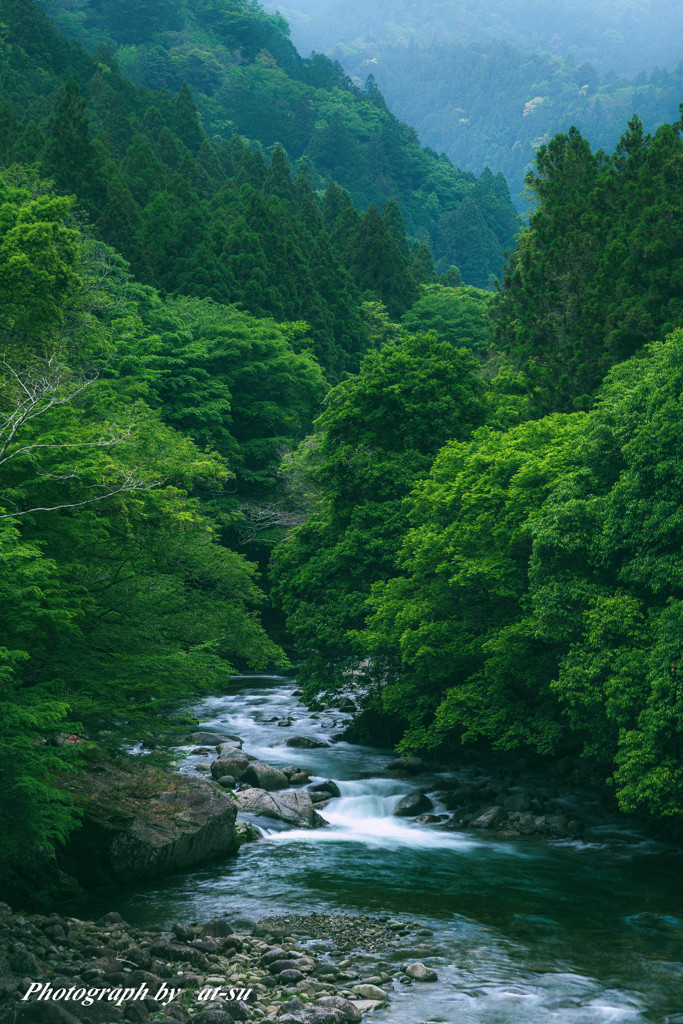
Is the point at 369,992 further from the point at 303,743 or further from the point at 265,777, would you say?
the point at 303,743

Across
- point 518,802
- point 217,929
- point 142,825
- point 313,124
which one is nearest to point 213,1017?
point 217,929

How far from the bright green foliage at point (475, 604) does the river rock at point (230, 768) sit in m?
3.88

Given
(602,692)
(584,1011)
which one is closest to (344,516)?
(602,692)

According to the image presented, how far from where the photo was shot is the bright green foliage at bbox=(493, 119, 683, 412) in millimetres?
31547

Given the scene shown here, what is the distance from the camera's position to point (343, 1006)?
474 inches

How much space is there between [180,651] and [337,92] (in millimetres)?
126519

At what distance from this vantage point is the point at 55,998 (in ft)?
37.7

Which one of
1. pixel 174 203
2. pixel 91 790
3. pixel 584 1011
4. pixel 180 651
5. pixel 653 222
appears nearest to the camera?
pixel 584 1011

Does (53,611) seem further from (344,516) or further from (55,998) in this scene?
(344,516)

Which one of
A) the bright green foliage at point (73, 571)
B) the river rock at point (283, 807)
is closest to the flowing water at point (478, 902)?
the river rock at point (283, 807)

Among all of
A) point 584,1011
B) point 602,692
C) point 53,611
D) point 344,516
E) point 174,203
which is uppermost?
point 174,203

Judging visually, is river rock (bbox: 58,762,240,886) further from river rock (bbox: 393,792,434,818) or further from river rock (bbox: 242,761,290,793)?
river rock (bbox: 393,792,434,818)

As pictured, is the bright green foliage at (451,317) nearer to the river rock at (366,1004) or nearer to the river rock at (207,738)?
the river rock at (207,738)

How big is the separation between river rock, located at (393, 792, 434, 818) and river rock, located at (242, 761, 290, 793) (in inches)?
117
